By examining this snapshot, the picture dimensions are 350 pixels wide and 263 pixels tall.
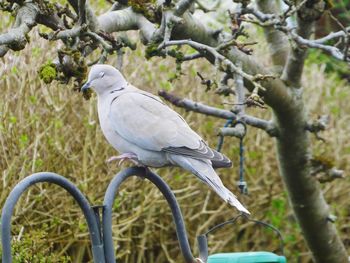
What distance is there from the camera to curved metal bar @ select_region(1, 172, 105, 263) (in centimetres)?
212

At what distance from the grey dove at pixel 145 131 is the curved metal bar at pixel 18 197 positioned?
1.93 feet

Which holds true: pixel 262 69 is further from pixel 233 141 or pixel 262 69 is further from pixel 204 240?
pixel 233 141

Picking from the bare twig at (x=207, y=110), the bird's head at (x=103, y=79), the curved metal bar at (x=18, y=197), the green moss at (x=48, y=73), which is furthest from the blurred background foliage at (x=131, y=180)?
the curved metal bar at (x=18, y=197)

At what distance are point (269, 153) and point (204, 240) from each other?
3.97m

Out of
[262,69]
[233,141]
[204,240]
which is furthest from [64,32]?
[233,141]

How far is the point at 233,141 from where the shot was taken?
259 inches

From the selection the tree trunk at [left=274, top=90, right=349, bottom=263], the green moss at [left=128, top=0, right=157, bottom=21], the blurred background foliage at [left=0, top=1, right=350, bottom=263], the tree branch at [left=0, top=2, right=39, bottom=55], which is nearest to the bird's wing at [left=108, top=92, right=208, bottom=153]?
the tree branch at [left=0, top=2, right=39, bottom=55]

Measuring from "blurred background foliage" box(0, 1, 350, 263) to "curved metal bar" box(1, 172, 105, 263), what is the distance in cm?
116

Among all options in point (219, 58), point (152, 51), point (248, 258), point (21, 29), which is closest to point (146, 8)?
point (152, 51)

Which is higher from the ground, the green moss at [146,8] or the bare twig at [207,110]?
the green moss at [146,8]

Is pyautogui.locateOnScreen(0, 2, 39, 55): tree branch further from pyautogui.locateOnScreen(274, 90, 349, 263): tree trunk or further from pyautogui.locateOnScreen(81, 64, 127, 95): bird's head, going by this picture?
pyautogui.locateOnScreen(274, 90, 349, 263): tree trunk

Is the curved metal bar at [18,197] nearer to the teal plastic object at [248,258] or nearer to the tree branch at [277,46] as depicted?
the teal plastic object at [248,258]

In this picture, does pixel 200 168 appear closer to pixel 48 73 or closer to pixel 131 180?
pixel 48 73

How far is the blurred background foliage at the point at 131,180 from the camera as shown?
491 cm
